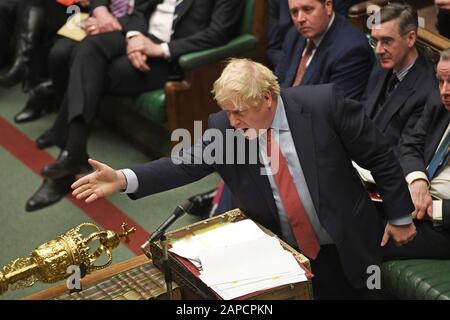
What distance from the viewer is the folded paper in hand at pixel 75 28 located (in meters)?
4.08

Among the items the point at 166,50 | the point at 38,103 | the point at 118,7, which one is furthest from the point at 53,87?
the point at 166,50

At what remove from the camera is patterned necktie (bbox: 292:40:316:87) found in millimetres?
3356

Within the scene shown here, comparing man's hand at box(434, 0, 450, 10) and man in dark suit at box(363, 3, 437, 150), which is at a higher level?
man's hand at box(434, 0, 450, 10)

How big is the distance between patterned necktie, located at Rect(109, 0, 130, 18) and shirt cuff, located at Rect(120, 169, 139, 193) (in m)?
2.04

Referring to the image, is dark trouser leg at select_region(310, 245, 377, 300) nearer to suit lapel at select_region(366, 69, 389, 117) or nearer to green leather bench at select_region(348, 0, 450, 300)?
green leather bench at select_region(348, 0, 450, 300)

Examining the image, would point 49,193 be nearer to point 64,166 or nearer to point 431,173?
point 64,166

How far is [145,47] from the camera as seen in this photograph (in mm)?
3848

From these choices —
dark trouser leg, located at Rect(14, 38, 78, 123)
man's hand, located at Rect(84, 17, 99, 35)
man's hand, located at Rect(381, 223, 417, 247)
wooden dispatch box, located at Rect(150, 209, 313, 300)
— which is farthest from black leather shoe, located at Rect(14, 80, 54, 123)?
man's hand, located at Rect(381, 223, 417, 247)

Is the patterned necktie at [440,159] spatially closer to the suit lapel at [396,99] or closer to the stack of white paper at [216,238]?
the suit lapel at [396,99]

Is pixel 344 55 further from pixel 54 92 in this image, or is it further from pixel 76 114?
pixel 54 92

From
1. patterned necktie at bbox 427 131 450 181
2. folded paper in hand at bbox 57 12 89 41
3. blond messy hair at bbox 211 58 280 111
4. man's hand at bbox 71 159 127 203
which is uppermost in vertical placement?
blond messy hair at bbox 211 58 280 111

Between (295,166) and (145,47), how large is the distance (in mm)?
1650

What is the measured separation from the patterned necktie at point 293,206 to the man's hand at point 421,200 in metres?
0.38
